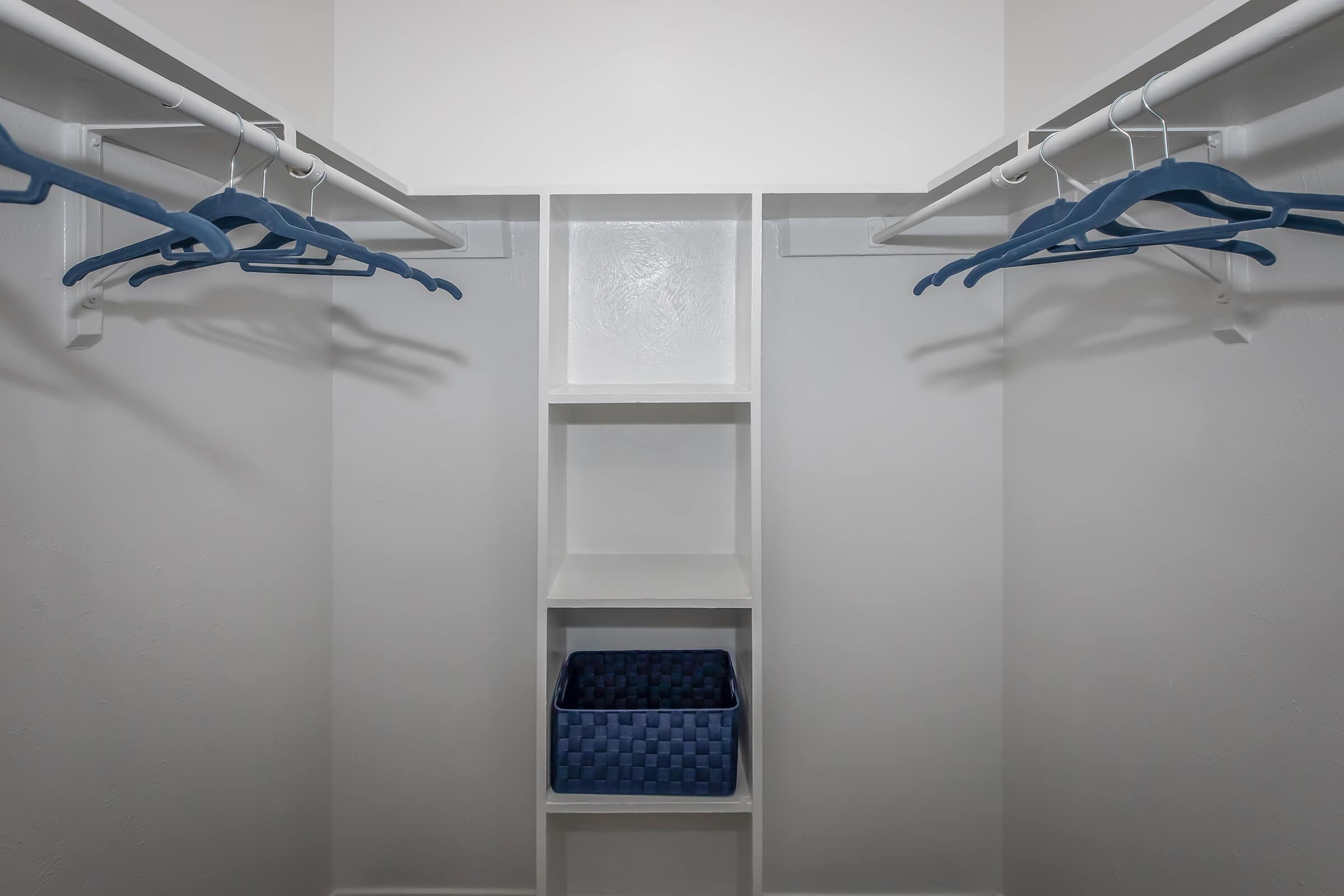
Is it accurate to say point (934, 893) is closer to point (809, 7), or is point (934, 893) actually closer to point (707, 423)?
point (707, 423)

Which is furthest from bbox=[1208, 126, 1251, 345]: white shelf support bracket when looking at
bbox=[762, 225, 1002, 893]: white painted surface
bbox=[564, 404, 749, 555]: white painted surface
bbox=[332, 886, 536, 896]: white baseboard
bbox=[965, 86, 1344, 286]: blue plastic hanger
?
bbox=[332, 886, 536, 896]: white baseboard

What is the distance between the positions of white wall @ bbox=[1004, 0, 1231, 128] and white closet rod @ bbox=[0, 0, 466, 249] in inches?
43.8

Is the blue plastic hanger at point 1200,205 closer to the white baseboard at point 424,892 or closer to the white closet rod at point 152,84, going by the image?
A: the white closet rod at point 152,84

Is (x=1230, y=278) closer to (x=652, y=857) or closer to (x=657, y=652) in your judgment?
(x=657, y=652)

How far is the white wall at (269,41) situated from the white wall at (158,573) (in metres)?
0.28

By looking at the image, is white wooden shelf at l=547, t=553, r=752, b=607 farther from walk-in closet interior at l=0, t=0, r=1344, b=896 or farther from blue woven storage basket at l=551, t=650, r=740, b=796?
blue woven storage basket at l=551, t=650, r=740, b=796

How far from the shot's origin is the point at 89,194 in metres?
0.69

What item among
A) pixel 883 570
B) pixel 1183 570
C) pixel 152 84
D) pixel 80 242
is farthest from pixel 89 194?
pixel 883 570

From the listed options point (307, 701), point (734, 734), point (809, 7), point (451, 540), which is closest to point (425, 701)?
point (307, 701)

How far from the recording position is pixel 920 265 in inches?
70.5

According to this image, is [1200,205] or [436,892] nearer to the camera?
[1200,205]

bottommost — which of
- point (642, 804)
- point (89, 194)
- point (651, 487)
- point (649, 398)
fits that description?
point (642, 804)

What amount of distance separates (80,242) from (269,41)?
2.41ft

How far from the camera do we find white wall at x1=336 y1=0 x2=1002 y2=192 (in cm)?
178
